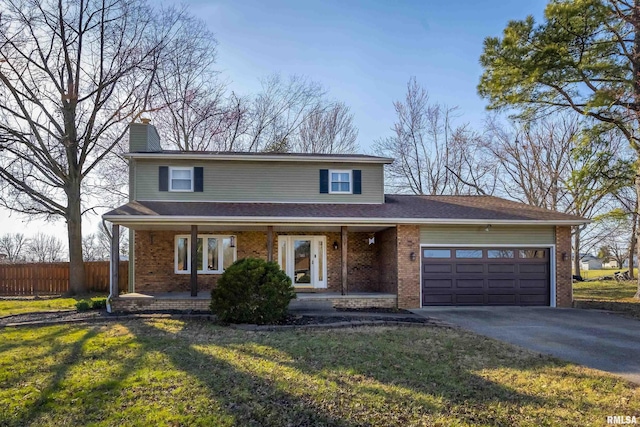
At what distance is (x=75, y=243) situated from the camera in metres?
16.7

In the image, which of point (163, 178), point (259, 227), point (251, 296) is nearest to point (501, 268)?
point (259, 227)

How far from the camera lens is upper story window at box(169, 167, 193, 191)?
14016mm

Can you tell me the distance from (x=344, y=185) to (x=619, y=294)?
11829 millimetres

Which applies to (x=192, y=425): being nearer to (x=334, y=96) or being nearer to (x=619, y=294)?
(x=619, y=294)

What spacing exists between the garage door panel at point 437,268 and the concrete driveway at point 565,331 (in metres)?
1.12

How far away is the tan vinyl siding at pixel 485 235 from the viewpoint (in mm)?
12734

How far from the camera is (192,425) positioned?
155 inches

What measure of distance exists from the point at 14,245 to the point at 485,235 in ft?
132

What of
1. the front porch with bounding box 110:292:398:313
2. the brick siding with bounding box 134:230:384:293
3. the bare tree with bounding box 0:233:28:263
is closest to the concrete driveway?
the front porch with bounding box 110:292:398:313

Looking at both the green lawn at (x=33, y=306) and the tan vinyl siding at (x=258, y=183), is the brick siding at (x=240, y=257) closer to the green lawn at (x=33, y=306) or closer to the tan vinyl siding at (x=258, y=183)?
the tan vinyl siding at (x=258, y=183)

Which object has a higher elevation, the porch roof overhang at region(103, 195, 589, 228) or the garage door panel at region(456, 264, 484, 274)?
the porch roof overhang at region(103, 195, 589, 228)

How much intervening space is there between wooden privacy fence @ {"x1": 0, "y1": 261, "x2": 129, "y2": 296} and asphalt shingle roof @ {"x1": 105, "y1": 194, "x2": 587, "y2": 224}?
6.20 m

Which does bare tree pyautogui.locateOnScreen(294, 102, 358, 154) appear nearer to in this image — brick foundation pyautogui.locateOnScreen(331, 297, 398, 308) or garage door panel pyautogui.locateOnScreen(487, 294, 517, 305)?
brick foundation pyautogui.locateOnScreen(331, 297, 398, 308)

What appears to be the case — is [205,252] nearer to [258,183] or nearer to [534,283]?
[258,183]
